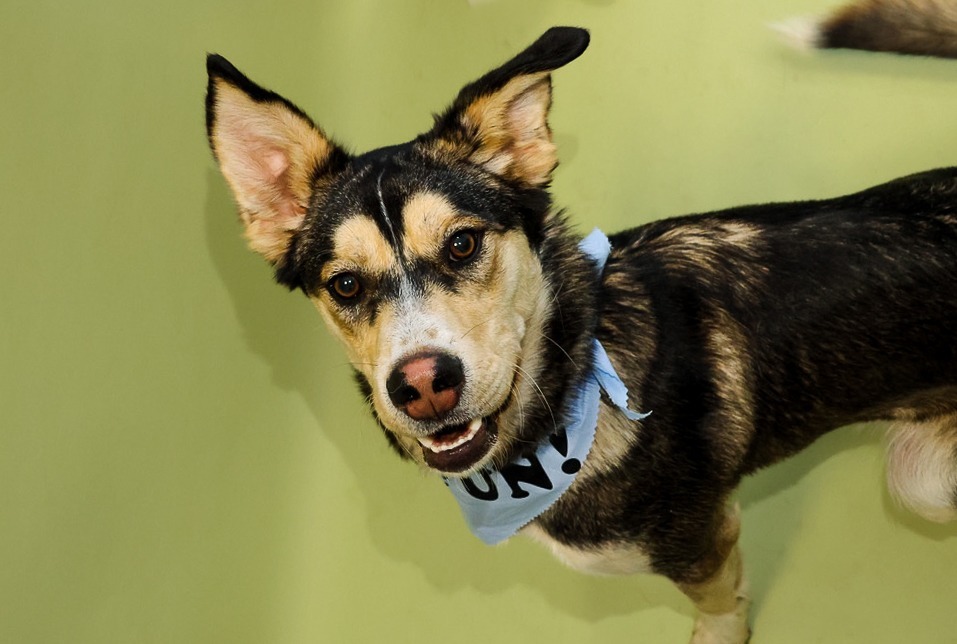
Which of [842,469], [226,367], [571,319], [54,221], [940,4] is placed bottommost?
[842,469]

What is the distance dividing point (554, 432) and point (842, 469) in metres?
1.52

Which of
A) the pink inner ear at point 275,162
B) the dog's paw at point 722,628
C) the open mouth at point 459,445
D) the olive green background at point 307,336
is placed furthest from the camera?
the dog's paw at point 722,628

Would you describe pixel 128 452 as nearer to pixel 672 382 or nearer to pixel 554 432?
pixel 554 432

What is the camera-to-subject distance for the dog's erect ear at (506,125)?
1.81 m

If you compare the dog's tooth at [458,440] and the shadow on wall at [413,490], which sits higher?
the dog's tooth at [458,440]

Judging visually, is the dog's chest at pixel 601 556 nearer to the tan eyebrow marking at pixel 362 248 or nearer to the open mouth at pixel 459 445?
the open mouth at pixel 459 445

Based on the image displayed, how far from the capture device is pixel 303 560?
10.7 ft

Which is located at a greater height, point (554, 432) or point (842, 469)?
point (554, 432)

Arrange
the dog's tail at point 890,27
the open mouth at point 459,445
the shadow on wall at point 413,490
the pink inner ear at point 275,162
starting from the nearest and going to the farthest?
1. the open mouth at point 459,445
2. the pink inner ear at point 275,162
3. the dog's tail at point 890,27
4. the shadow on wall at point 413,490

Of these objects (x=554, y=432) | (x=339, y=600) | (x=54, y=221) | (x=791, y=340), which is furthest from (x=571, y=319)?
(x=339, y=600)

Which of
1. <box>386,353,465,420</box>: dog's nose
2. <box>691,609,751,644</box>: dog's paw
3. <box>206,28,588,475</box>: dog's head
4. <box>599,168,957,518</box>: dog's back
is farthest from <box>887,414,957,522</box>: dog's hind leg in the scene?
<box>386,353,465,420</box>: dog's nose

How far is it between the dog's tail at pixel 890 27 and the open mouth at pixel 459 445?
1.59 m

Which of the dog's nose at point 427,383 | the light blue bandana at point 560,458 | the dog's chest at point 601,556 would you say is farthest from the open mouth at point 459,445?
the dog's chest at point 601,556

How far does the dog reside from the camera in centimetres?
186
